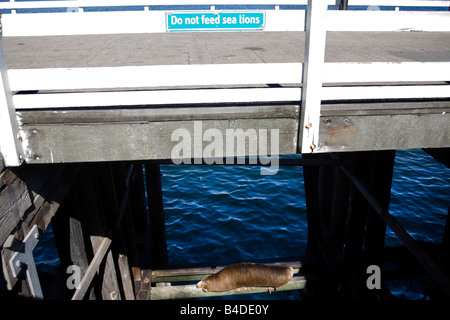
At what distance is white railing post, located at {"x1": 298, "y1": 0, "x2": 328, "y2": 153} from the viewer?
2.31 metres

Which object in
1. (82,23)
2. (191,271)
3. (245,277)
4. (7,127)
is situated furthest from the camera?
(191,271)

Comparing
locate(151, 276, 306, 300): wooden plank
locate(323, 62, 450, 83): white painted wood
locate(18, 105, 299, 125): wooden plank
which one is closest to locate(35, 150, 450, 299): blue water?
locate(151, 276, 306, 300): wooden plank

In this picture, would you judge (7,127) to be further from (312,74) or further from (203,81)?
(312,74)

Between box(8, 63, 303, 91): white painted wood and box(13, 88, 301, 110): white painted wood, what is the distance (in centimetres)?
6

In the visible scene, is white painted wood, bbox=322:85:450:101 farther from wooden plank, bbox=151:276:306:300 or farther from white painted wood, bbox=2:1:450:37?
wooden plank, bbox=151:276:306:300

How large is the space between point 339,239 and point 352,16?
4.20 metres

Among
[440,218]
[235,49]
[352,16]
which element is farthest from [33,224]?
[440,218]

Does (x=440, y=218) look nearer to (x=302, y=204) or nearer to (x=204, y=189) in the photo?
(x=302, y=204)

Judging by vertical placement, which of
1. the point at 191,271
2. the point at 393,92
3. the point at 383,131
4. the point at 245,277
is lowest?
the point at 191,271

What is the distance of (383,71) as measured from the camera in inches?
102

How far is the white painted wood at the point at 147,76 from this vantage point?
2.42 m

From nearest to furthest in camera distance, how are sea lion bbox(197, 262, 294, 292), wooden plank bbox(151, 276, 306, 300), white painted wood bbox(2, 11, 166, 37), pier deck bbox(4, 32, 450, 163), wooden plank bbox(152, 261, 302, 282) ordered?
pier deck bbox(4, 32, 450, 163) < white painted wood bbox(2, 11, 166, 37) < sea lion bbox(197, 262, 294, 292) < wooden plank bbox(151, 276, 306, 300) < wooden plank bbox(152, 261, 302, 282)

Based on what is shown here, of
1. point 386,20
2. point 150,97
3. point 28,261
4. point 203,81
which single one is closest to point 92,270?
point 28,261

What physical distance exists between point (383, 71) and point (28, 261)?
309 centimetres
